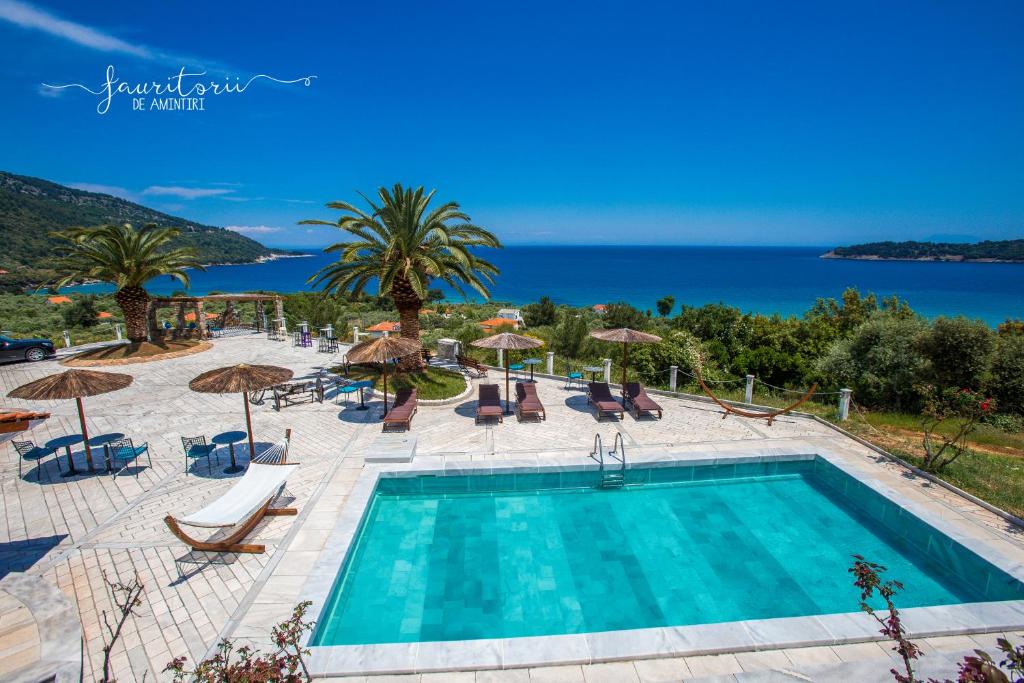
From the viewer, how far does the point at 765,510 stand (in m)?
9.21

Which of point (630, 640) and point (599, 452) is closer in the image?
point (630, 640)

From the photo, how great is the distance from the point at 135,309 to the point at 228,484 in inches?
638

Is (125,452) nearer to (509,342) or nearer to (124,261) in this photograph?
(509,342)

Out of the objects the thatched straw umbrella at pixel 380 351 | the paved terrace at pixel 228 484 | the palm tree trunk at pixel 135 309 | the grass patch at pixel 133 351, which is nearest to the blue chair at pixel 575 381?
the paved terrace at pixel 228 484

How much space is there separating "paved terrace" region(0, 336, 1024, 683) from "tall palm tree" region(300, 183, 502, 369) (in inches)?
147

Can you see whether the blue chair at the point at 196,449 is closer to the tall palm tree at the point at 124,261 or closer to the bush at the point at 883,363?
the tall palm tree at the point at 124,261

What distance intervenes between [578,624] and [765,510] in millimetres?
4901

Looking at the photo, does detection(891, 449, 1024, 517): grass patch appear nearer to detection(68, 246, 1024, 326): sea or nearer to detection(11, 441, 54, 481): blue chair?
detection(11, 441, 54, 481): blue chair

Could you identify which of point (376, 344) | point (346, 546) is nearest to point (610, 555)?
point (346, 546)

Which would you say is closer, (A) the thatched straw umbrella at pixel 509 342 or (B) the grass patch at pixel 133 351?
(A) the thatched straw umbrella at pixel 509 342

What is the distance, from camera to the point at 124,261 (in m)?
19.6

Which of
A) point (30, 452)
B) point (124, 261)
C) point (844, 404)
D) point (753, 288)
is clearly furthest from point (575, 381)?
point (753, 288)

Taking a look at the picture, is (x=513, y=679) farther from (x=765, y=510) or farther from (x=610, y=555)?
(x=765, y=510)

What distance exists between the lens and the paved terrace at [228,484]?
214 inches
